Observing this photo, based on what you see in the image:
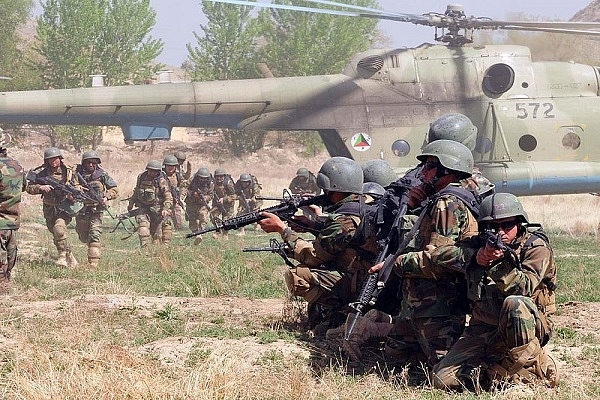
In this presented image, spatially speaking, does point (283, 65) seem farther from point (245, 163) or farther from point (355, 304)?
point (355, 304)

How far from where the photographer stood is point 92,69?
42.5m

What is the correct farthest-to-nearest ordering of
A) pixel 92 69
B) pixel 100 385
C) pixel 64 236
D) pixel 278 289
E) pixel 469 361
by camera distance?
pixel 92 69, pixel 64 236, pixel 278 289, pixel 469 361, pixel 100 385

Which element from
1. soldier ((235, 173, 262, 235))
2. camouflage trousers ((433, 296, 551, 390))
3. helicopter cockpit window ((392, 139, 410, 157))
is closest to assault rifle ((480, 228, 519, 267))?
camouflage trousers ((433, 296, 551, 390))

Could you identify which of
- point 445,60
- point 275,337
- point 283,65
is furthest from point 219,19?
point 275,337

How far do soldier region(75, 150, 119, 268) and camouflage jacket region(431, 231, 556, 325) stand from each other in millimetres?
7183

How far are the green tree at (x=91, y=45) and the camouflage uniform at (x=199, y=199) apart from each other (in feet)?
81.4

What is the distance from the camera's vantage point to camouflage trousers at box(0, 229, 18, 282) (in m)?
9.59

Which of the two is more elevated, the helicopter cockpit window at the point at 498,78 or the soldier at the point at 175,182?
the helicopter cockpit window at the point at 498,78

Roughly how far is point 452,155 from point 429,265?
815 millimetres

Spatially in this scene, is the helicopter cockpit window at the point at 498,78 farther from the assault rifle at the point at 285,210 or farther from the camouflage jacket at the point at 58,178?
the assault rifle at the point at 285,210

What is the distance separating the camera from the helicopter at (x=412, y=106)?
51.9 feet

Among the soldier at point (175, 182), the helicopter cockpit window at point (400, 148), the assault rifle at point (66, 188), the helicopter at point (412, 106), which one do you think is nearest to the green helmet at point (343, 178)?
the assault rifle at point (66, 188)

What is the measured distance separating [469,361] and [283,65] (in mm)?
39142

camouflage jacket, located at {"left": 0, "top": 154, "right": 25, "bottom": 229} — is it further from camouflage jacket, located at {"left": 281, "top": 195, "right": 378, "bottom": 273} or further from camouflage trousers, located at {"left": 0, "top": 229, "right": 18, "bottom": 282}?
camouflage jacket, located at {"left": 281, "top": 195, "right": 378, "bottom": 273}
